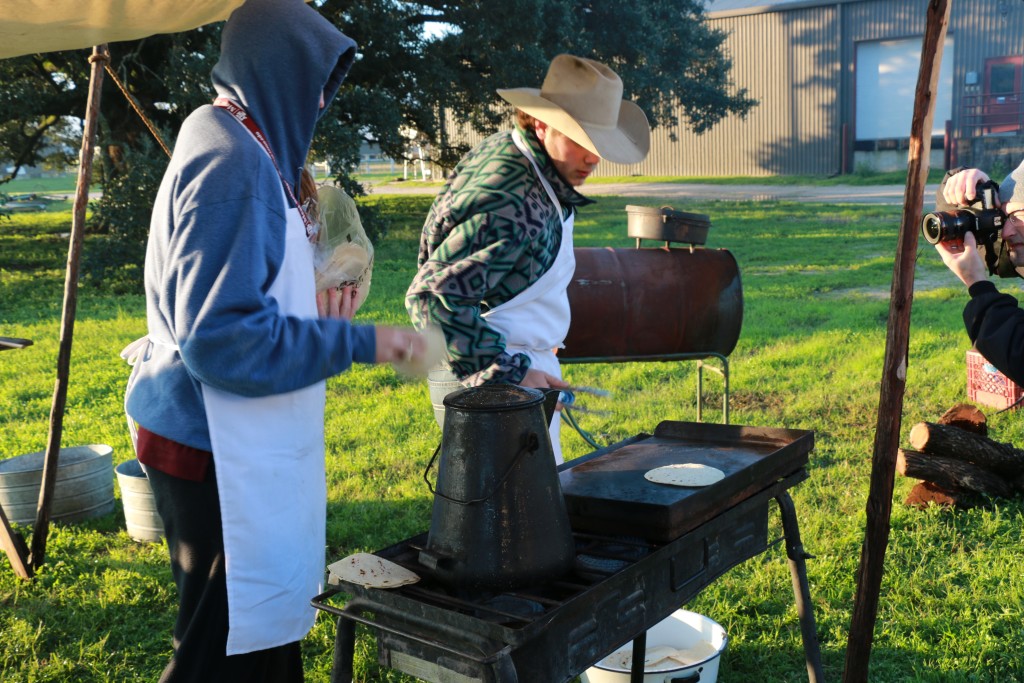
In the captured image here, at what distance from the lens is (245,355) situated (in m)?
1.94

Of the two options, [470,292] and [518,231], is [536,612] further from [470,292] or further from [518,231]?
[518,231]

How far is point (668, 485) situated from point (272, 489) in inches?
38.0

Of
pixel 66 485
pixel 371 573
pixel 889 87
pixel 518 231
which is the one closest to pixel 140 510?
pixel 66 485

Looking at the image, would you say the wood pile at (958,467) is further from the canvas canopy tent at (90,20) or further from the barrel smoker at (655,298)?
the canvas canopy tent at (90,20)

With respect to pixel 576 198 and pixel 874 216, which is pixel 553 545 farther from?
pixel 874 216

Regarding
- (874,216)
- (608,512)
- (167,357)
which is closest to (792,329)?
(608,512)

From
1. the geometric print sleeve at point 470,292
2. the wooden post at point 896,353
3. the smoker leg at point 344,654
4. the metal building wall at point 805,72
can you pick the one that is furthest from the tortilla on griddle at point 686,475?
the metal building wall at point 805,72

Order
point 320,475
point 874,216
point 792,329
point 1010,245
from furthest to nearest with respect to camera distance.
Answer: point 874,216
point 792,329
point 1010,245
point 320,475

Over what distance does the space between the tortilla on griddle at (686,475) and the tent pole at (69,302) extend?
8.30 feet

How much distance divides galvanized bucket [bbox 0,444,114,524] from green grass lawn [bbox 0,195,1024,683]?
117 millimetres

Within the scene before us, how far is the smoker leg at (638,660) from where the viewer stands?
293 cm

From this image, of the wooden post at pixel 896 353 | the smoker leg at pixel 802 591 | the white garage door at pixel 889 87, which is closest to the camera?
the wooden post at pixel 896 353

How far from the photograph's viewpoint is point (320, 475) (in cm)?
231

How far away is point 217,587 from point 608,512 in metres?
0.94
